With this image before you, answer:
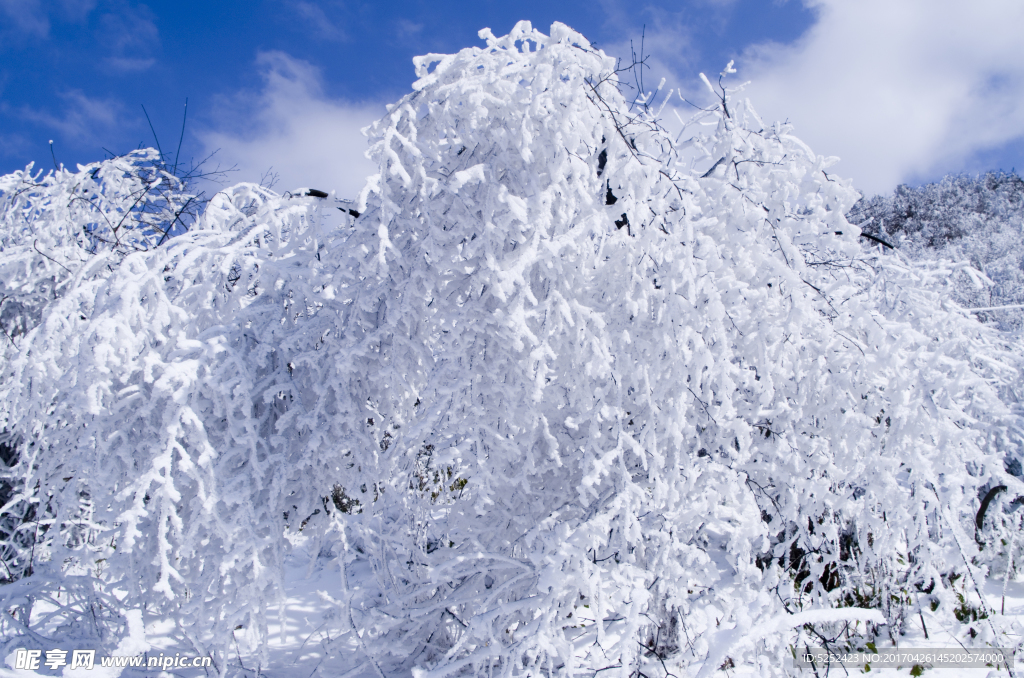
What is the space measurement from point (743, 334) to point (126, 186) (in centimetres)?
649

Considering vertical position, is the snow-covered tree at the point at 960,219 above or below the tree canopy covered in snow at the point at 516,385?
above

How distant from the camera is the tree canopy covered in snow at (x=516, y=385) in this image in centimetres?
281

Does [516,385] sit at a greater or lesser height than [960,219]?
lesser

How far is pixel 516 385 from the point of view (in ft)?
9.45

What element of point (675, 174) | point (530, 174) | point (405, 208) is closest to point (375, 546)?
point (405, 208)

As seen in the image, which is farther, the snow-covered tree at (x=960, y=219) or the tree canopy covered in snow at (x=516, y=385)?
the snow-covered tree at (x=960, y=219)

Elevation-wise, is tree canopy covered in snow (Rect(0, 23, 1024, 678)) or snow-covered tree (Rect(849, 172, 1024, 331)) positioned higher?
snow-covered tree (Rect(849, 172, 1024, 331))

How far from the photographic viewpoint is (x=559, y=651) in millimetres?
2875

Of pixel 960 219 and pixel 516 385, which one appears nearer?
pixel 516 385

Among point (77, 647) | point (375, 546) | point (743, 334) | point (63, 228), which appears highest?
point (63, 228)

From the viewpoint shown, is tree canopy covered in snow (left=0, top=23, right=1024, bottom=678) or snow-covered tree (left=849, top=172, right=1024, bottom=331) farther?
snow-covered tree (left=849, top=172, right=1024, bottom=331)

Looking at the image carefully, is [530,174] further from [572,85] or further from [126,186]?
[126,186]

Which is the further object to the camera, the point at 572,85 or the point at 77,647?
the point at 77,647

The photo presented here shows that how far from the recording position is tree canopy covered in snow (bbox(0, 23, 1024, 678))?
9.23 feet
